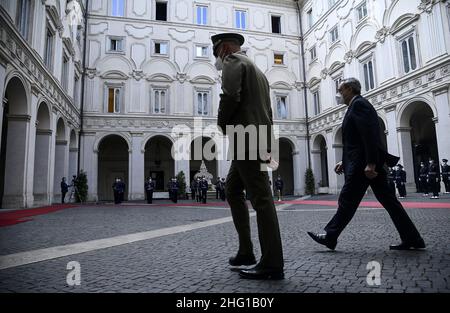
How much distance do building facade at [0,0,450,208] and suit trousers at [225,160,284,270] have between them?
1135cm

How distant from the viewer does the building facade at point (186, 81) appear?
47.7 ft

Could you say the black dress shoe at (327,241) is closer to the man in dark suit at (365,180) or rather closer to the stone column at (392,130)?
the man in dark suit at (365,180)

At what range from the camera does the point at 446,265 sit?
2.62m

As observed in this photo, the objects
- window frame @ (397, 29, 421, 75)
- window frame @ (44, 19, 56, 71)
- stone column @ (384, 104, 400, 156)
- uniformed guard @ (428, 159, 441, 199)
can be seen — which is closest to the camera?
uniformed guard @ (428, 159, 441, 199)

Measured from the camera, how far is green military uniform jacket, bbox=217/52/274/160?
8.35 feet

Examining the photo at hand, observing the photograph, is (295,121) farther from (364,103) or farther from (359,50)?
(364,103)

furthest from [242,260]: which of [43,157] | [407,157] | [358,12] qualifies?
[358,12]

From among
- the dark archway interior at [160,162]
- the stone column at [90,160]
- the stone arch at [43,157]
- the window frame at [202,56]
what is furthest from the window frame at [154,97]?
the stone arch at [43,157]

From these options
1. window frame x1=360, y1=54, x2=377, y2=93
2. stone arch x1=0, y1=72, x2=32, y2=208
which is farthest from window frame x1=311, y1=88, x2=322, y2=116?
stone arch x1=0, y1=72, x2=32, y2=208

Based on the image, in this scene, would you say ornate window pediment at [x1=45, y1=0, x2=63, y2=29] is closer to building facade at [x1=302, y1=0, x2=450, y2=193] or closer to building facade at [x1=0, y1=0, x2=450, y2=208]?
building facade at [x1=0, y1=0, x2=450, y2=208]

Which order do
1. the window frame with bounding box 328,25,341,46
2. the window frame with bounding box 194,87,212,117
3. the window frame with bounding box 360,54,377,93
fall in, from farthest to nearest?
the window frame with bounding box 194,87,212,117, the window frame with bounding box 328,25,341,46, the window frame with bounding box 360,54,377,93

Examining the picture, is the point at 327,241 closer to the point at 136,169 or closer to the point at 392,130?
the point at 392,130

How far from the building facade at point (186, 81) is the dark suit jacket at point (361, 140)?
11.5 m

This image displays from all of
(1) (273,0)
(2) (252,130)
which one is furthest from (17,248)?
(1) (273,0)
